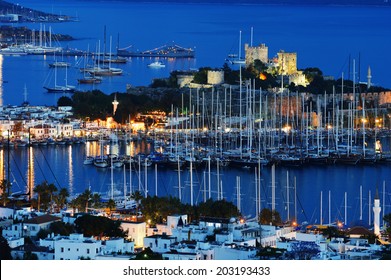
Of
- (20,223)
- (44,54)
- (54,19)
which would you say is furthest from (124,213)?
(54,19)

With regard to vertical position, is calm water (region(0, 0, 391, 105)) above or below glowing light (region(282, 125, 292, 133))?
above

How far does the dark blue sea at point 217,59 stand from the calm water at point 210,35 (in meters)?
0.04

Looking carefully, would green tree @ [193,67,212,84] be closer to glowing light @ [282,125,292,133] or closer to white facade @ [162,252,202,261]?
glowing light @ [282,125,292,133]

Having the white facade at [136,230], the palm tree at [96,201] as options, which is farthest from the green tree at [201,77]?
the white facade at [136,230]

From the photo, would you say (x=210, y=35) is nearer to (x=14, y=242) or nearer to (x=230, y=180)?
(x=230, y=180)

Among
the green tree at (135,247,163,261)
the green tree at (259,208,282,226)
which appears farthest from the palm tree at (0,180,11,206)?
the green tree at (135,247,163,261)

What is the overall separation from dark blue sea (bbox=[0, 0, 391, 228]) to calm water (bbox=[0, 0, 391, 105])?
4 centimetres

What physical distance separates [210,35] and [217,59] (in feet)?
44.9

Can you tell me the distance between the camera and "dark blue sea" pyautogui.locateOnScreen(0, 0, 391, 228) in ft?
69.2

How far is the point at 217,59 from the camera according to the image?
49281 mm

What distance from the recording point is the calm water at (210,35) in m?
43.0

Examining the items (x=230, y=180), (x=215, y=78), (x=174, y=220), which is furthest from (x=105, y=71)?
(x=174, y=220)

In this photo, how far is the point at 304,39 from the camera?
57719 millimetres

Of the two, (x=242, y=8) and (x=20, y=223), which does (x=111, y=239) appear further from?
(x=242, y=8)
